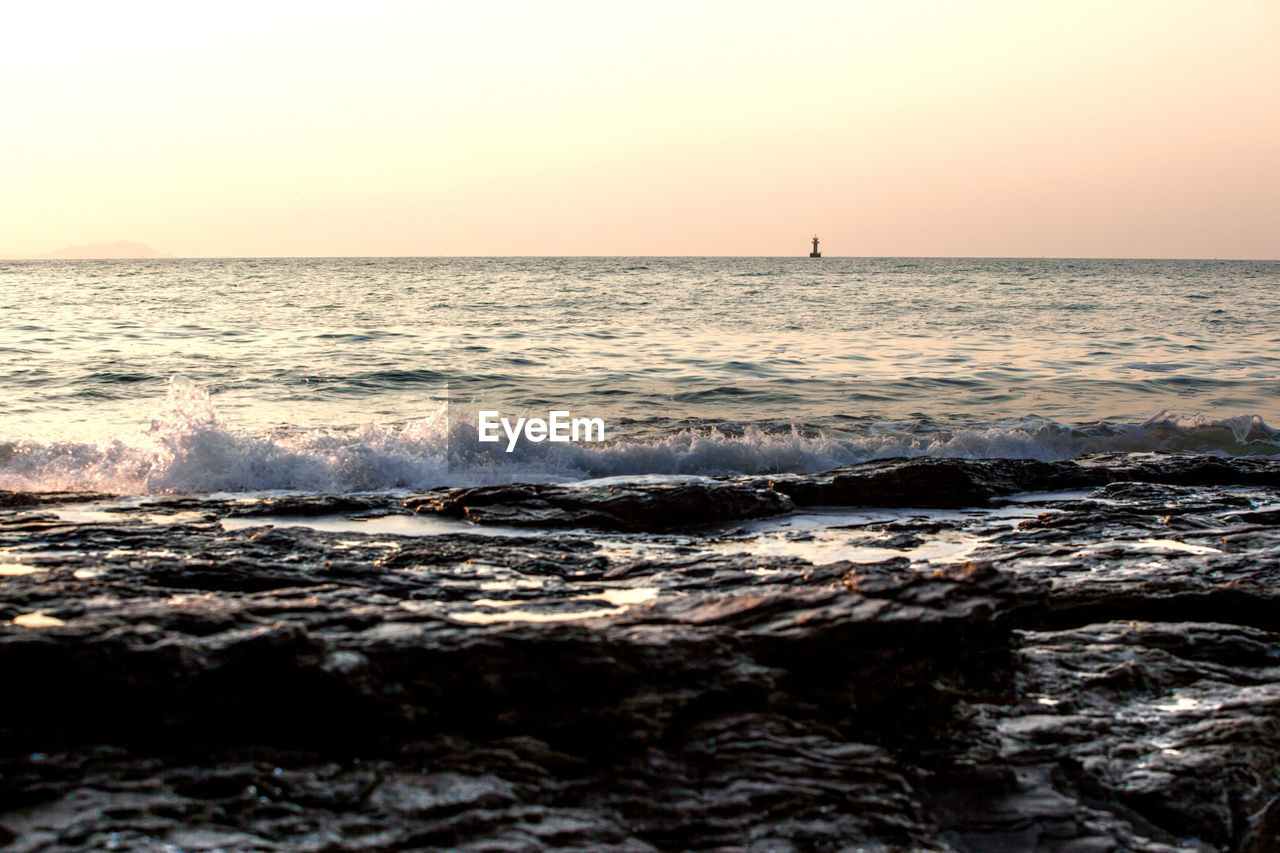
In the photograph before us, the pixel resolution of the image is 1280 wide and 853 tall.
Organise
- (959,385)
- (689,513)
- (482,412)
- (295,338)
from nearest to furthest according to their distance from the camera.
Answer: (689,513)
(482,412)
(959,385)
(295,338)

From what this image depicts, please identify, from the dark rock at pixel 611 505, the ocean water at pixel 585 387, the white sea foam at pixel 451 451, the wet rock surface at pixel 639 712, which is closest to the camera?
the wet rock surface at pixel 639 712

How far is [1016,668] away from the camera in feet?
11.1

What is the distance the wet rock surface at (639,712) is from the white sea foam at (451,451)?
434cm

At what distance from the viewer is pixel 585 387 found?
14.8 m

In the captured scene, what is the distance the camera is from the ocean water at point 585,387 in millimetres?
9117

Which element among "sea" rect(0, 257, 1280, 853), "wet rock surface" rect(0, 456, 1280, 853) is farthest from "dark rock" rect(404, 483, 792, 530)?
"wet rock surface" rect(0, 456, 1280, 853)

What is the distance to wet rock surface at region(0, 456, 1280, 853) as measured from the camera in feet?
7.86

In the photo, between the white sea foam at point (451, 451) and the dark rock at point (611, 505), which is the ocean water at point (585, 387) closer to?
the white sea foam at point (451, 451)

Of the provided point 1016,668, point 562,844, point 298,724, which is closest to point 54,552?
point 298,724

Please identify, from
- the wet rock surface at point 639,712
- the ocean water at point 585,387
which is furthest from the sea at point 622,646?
the ocean water at point 585,387

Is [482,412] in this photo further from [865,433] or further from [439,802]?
[439,802]

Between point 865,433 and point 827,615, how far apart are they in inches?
350

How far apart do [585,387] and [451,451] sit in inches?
209

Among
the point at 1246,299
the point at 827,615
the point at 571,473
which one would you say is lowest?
the point at 571,473
